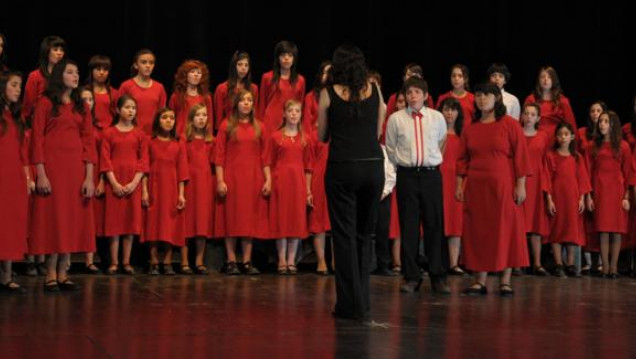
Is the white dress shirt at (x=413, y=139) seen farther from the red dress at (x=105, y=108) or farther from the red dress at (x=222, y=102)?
the red dress at (x=105, y=108)

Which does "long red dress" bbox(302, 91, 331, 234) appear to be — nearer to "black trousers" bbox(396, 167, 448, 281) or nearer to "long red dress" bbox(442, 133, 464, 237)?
"long red dress" bbox(442, 133, 464, 237)

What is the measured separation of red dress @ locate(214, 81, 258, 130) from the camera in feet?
28.4

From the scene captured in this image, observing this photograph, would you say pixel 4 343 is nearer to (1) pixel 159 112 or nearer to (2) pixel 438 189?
(2) pixel 438 189

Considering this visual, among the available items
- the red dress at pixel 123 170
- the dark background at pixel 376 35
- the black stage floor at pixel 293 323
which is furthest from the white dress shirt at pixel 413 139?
the dark background at pixel 376 35

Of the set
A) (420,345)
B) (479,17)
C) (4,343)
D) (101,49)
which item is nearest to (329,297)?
(420,345)

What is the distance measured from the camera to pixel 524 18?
1054cm

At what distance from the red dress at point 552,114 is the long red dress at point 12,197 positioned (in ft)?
14.0

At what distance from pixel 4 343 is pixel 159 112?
13.0ft

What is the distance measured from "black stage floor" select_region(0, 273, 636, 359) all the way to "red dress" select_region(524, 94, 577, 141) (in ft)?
6.57

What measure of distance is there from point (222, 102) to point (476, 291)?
2961 mm

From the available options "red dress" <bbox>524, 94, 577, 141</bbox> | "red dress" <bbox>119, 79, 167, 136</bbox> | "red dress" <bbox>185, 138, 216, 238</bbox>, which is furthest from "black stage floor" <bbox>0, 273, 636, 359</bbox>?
"red dress" <bbox>524, 94, 577, 141</bbox>

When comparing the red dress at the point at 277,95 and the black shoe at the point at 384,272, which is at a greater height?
the red dress at the point at 277,95

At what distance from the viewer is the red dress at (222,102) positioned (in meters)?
8.66

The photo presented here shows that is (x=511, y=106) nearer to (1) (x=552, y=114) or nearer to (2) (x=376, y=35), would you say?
(1) (x=552, y=114)
